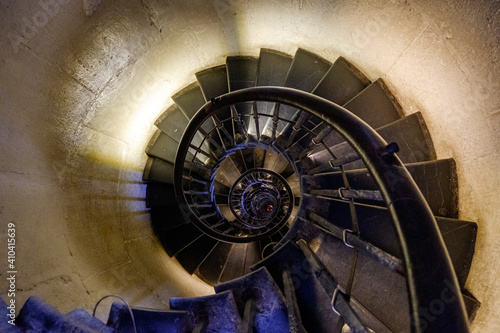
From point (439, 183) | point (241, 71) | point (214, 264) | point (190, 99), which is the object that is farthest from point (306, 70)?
point (214, 264)

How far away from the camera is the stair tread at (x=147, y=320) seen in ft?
7.80

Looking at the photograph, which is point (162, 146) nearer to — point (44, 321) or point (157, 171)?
point (157, 171)

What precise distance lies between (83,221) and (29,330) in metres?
1.93

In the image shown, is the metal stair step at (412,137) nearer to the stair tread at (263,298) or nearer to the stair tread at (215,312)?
the stair tread at (263,298)

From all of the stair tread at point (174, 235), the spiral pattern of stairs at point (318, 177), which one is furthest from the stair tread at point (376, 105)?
the stair tread at point (174, 235)

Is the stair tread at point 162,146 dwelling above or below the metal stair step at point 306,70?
below

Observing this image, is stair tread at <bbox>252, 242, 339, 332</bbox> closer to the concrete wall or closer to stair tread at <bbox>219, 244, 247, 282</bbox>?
the concrete wall

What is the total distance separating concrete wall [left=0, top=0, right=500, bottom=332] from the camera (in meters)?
2.23

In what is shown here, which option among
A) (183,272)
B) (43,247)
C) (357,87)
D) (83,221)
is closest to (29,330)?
Answer: (43,247)

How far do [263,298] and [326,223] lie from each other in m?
1.02

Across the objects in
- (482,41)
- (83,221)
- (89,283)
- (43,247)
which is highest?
(482,41)

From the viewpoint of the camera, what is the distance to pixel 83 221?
10.9 feet

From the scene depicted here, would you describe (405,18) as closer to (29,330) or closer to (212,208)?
(29,330)

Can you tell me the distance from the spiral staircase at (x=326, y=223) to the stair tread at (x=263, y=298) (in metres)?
0.01
